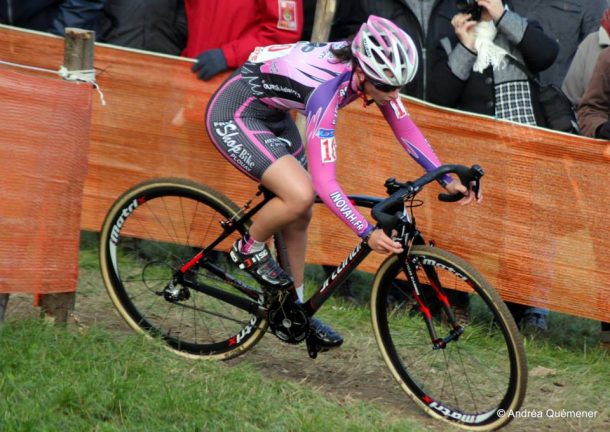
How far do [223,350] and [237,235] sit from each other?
68cm

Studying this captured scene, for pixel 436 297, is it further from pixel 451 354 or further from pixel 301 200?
pixel 301 200

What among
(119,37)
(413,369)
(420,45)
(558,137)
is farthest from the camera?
(119,37)

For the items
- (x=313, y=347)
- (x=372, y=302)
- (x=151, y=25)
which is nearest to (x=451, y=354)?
(x=372, y=302)

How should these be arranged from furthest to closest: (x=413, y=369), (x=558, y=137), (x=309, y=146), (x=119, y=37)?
(x=119, y=37), (x=558, y=137), (x=413, y=369), (x=309, y=146)

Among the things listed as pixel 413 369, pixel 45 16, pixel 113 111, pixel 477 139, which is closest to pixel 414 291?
pixel 413 369

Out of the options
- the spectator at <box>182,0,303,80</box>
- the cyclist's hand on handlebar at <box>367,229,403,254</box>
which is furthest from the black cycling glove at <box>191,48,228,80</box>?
the cyclist's hand on handlebar at <box>367,229,403,254</box>

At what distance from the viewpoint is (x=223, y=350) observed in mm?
6719

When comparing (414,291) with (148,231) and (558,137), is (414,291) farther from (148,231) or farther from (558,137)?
(148,231)

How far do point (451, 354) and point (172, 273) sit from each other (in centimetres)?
171

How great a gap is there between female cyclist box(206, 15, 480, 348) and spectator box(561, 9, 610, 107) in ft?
7.62

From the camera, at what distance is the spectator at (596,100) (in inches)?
299

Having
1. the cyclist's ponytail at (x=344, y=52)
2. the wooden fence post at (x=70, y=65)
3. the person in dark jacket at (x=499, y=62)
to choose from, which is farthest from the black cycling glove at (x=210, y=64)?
the cyclist's ponytail at (x=344, y=52)

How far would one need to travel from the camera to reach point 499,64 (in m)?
7.77

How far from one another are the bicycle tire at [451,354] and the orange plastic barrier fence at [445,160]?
927 mm
